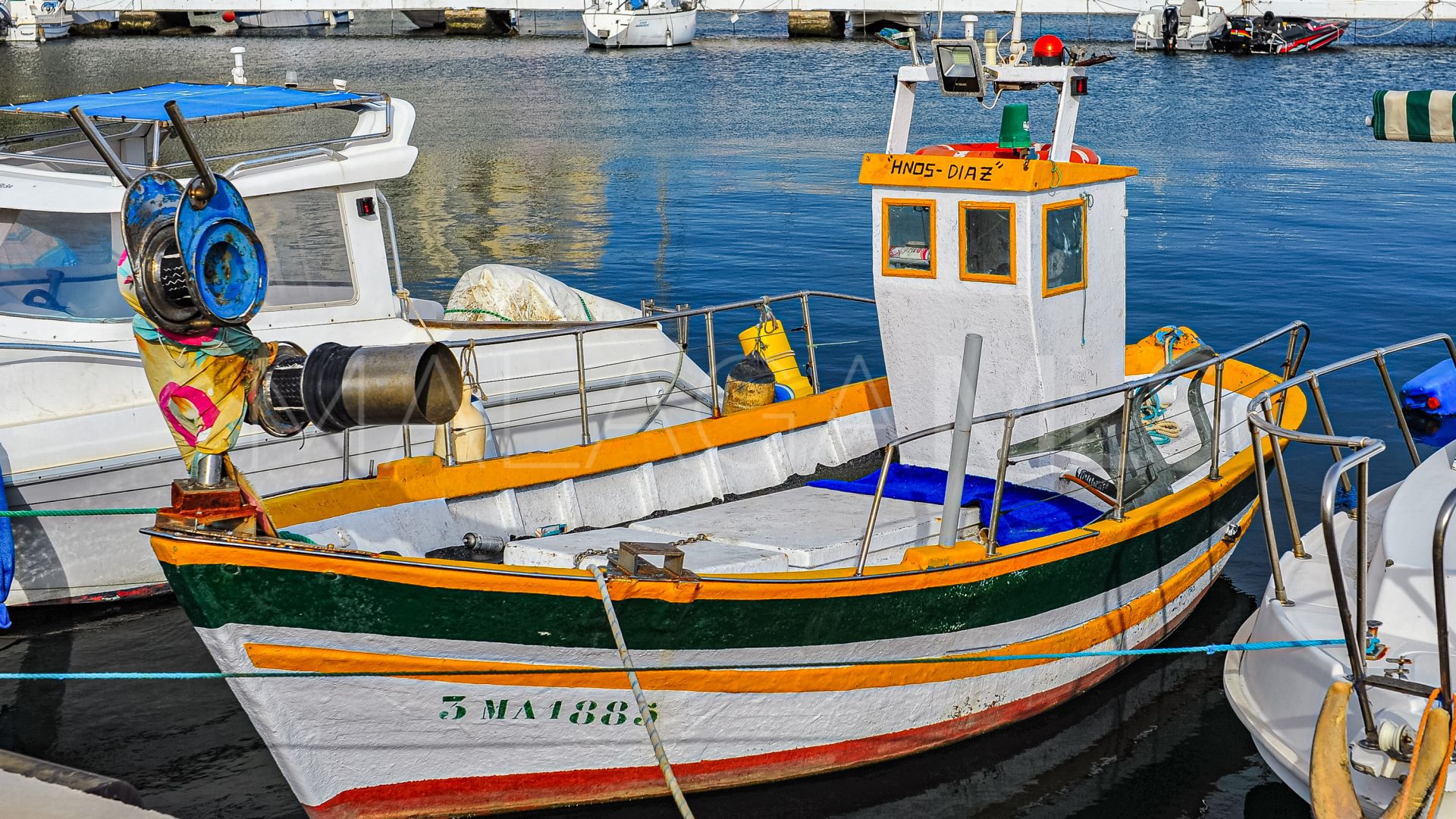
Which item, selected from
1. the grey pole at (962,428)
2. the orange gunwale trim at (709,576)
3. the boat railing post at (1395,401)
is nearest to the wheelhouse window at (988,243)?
the grey pole at (962,428)

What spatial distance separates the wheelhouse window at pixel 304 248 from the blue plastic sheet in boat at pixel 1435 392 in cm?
998

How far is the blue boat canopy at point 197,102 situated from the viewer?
1007cm

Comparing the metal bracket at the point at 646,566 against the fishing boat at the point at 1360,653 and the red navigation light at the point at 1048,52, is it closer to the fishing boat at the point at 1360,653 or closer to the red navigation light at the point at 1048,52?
the fishing boat at the point at 1360,653

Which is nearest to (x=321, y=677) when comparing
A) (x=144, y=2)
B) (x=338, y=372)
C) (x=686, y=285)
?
(x=338, y=372)

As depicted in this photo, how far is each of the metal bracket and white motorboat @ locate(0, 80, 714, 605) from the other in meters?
2.45

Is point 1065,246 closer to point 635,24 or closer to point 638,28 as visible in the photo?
point 635,24

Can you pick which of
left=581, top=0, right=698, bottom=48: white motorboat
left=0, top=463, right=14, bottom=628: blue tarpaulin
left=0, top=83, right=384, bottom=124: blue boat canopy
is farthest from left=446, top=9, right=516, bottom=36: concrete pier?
left=0, top=463, right=14, bottom=628: blue tarpaulin

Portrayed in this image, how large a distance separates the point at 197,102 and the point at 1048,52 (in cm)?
Result: 653

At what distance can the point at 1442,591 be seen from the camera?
551 centimetres

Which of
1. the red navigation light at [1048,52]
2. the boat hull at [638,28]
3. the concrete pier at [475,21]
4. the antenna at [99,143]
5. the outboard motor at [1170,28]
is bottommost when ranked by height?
the antenna at [99,143]

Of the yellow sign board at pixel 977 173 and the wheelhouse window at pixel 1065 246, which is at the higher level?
the yellow sign board at pixel 977 173

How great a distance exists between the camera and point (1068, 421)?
8.42 meters

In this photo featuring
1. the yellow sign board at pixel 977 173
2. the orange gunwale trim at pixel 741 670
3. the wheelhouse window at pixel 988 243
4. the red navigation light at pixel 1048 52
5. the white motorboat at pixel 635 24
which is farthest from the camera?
the white motorboat at pixel 635 24

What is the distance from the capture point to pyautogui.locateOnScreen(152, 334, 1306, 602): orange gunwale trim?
215 inches
